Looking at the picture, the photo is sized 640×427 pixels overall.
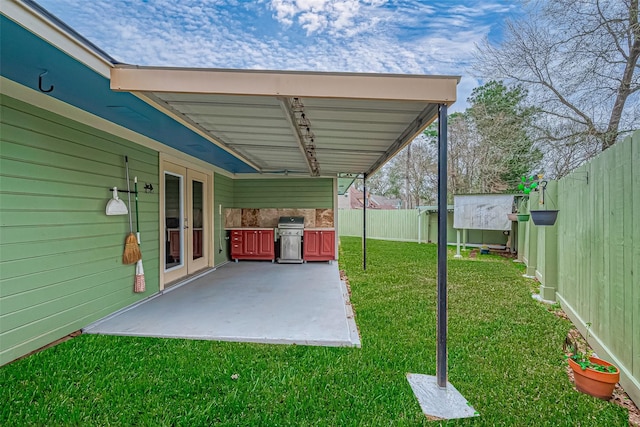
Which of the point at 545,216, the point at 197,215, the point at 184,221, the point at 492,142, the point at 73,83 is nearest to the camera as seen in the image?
the point at 73,83

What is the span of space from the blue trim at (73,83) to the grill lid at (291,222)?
3659mm

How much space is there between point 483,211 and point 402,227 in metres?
4.79

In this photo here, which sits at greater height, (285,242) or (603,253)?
(603,253)

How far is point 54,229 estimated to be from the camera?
290 centimetres

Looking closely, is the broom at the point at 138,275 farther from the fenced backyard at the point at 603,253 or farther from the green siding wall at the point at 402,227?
the green siding wall at the point at 402,227

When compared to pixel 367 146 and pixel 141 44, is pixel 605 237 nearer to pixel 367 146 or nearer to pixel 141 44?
pixel 367 146

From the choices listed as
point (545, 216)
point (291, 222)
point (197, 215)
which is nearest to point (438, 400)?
point (545, 216)

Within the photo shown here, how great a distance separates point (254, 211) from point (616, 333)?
690cm

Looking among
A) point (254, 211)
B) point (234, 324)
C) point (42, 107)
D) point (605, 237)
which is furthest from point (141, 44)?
point (605, 237)

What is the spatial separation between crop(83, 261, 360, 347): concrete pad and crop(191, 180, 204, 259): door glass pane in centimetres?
72

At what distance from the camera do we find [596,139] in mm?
7473

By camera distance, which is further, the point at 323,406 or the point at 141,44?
the point at 141,44

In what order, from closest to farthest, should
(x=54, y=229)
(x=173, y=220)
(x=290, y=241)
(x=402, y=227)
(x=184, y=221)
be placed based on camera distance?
1. (x=54, y=229)
2. (x=173, y=220)
3. (x=184, y=221)
4. (x=290, y=241)
5. (x=402, y=227)

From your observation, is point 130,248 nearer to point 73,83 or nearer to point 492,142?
point 73,83
